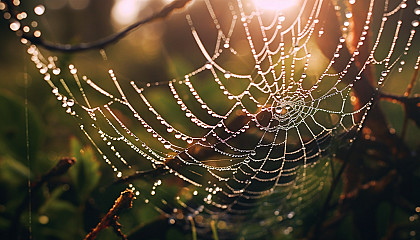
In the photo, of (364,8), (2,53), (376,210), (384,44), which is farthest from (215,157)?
(2,53)

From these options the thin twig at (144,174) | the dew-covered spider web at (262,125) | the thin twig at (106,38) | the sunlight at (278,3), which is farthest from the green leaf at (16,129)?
the sunlight at (278,3)

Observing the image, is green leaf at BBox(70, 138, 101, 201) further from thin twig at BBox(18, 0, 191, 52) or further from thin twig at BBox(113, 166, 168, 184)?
thin twig at BBox(18, 0, 191, 52)

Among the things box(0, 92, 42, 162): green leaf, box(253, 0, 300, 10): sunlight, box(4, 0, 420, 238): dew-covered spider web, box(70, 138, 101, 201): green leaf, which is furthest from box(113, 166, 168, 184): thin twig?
box(253, 0, 300, 10): sunlight

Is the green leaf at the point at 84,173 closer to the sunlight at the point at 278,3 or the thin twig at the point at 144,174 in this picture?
the thin twig at the point at 144,174

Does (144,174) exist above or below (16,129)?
below

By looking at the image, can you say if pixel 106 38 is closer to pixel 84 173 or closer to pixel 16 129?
pixel 84 173

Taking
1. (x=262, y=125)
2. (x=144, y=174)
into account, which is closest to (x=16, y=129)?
(x=144, y=174)
